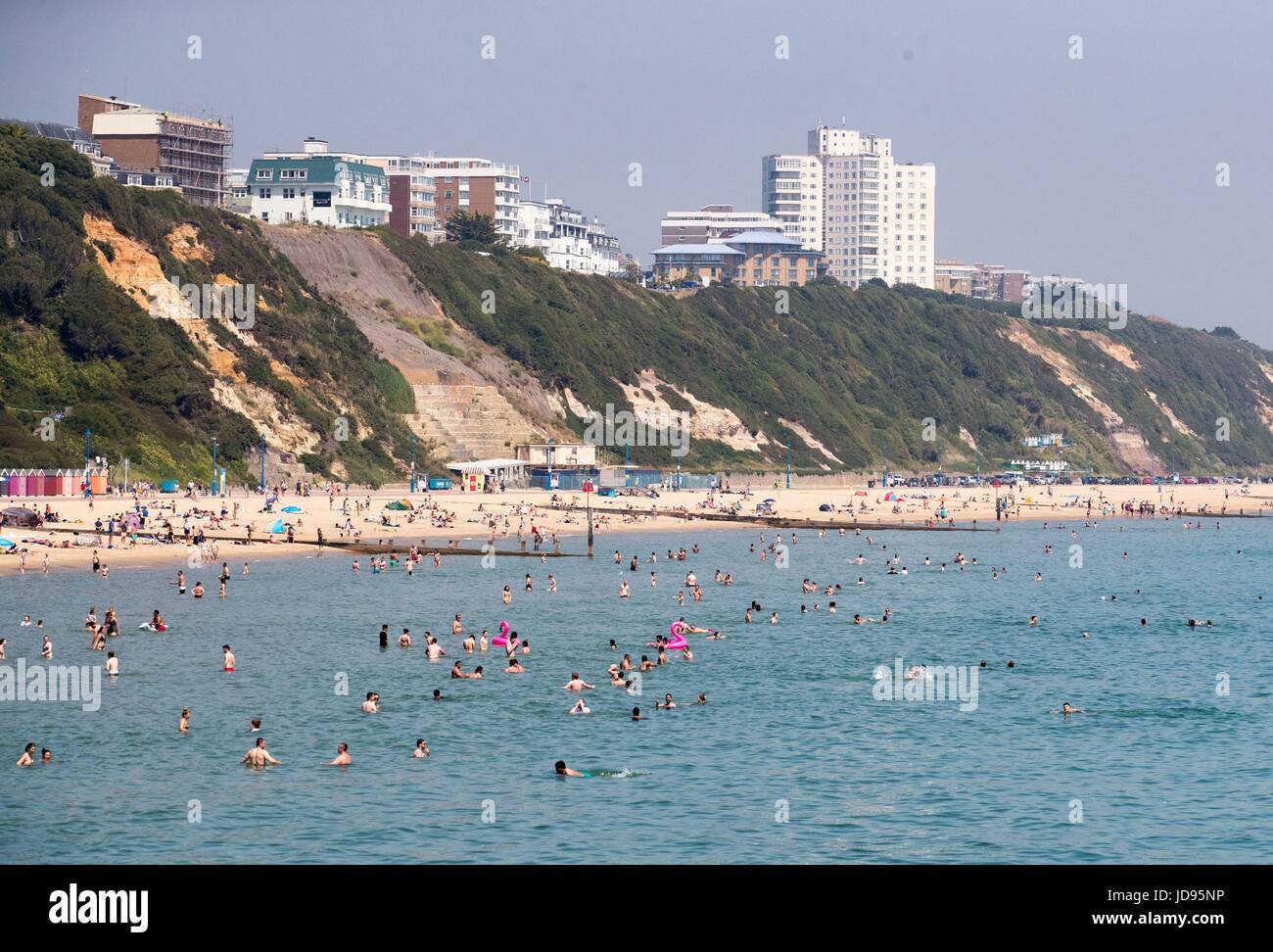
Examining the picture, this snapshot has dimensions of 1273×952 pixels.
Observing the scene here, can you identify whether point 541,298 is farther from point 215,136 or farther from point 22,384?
point 22,384

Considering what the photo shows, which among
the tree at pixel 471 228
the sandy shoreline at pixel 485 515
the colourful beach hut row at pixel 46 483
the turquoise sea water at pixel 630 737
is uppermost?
the tree at pixel 471 228

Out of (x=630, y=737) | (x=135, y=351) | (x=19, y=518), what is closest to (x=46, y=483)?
(x=19, y=518)

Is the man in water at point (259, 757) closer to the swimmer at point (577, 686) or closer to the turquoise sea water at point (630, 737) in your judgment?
the turquoise sea water at point (630, 737)

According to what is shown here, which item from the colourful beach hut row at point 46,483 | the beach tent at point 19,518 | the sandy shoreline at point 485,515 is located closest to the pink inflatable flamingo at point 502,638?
the sandy shoreline at point 485,515

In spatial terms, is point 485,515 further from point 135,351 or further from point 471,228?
point 471,228

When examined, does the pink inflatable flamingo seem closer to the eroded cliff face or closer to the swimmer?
the swimmer

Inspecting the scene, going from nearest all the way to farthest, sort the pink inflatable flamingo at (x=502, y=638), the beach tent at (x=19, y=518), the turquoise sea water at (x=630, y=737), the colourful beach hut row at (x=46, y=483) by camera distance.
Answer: the turquoise sea water at (x=630, y=737) < the pink inflatable flamingo at (x=502, y=638) < the beach tent at (x=19, y=518) < the colourful beach hut row at (x=46, y=483)
